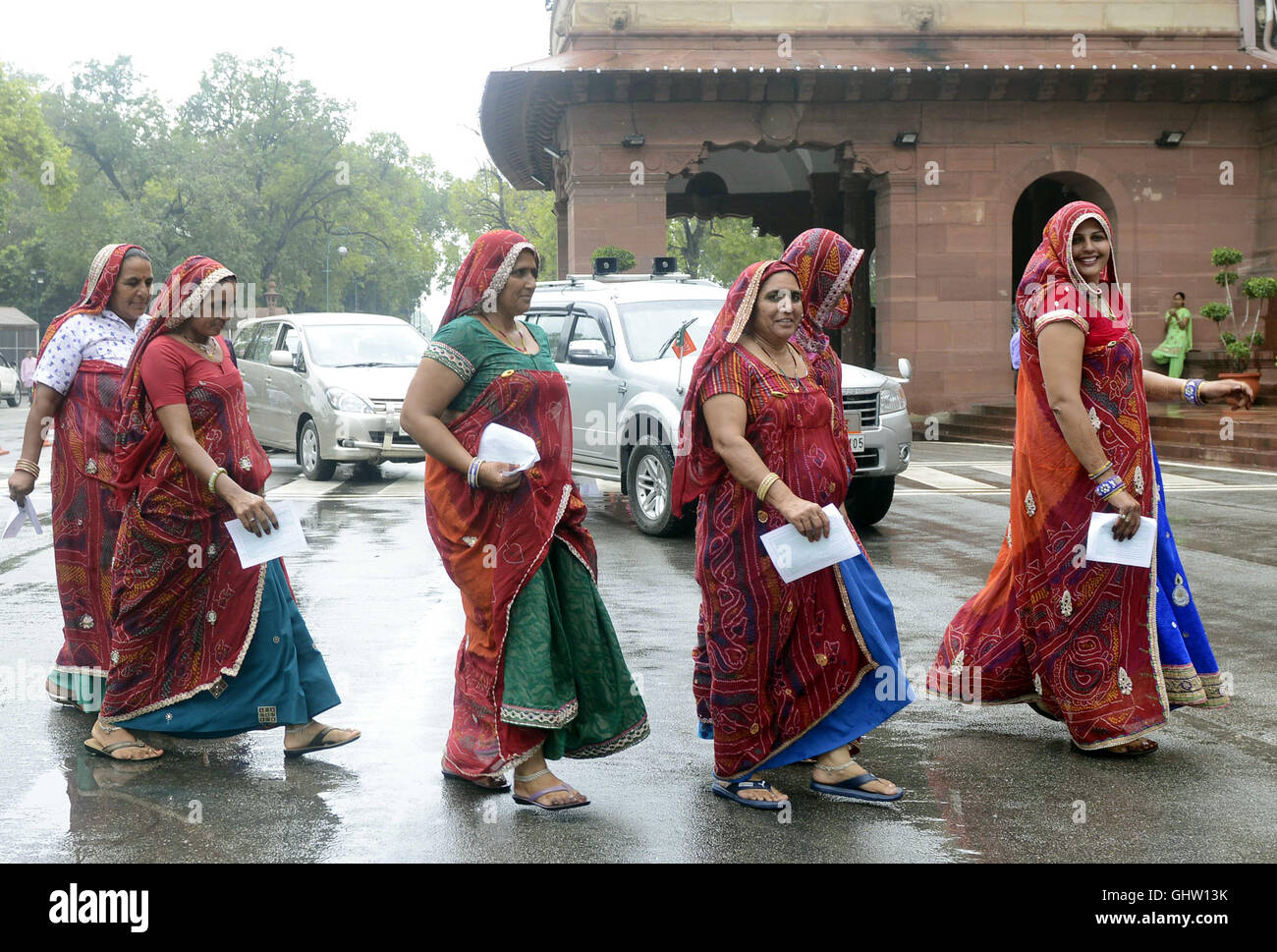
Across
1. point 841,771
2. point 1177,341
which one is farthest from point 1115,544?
point 1177,341

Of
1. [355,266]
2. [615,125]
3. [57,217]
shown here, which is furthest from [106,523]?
[355,266]

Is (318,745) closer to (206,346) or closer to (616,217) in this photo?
(206,346)

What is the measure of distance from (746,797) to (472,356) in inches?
64.7

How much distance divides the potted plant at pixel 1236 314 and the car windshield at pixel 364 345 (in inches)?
419

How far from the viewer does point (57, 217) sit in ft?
208

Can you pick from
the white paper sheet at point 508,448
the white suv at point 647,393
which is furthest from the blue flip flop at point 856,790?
the white suv at point 647,393

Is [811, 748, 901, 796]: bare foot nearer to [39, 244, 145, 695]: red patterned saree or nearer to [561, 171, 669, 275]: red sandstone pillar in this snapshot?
[39, 244, 145, 695]: red patterned saree

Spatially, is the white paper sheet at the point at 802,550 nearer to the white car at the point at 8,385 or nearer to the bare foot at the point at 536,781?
the bare foot at the point at 536,781

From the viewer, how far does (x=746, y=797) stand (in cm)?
459

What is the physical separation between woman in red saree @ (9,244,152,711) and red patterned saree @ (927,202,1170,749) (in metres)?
3.46

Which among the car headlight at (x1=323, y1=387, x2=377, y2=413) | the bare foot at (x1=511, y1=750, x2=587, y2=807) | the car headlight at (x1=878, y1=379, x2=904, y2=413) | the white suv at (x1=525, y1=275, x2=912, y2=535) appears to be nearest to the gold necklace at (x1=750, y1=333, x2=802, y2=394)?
the bare foot at (x1=511, y1=750, x2=587, y2=807)

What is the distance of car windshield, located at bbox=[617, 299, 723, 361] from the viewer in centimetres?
1225

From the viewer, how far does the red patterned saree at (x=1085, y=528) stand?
5070 mm
